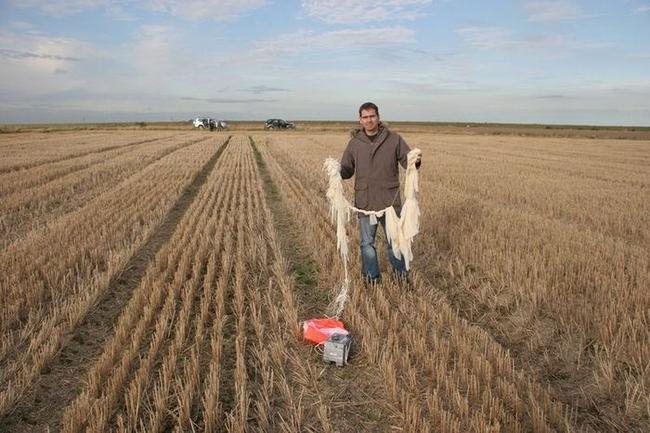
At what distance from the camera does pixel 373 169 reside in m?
5.75

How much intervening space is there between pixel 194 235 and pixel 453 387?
5951 mm

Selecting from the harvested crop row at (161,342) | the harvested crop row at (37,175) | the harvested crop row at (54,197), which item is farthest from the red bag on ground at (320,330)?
the harvested crop row at (37,175)

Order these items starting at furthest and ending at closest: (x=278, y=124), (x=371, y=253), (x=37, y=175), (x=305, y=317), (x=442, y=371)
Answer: (x=278, y=124)
(x=37, y=175)
(x=371, y=253)
(x=305, y=317)
(x=442, y=371)

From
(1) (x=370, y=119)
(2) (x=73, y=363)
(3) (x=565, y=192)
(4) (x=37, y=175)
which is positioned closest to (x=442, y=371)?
(1) (x=370, y=119)

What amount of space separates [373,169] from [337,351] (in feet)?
7.53

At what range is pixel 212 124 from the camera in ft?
223

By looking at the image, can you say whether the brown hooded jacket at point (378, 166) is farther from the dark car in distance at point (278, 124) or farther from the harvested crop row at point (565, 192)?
the dark car in distance at point (278, 124)

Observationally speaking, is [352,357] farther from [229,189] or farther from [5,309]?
[229,189]

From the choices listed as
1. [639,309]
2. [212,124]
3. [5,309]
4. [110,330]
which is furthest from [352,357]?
[212,124]

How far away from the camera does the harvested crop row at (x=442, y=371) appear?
3.33m

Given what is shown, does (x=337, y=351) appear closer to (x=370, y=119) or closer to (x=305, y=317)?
(x=305, y=317)

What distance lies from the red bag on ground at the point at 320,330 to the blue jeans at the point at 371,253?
130 centimetres

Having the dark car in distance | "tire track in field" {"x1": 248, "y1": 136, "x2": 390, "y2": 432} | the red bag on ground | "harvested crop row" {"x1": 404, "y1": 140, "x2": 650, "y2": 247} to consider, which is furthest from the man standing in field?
the dark car in distance

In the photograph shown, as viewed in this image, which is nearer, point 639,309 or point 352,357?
point 352,357
